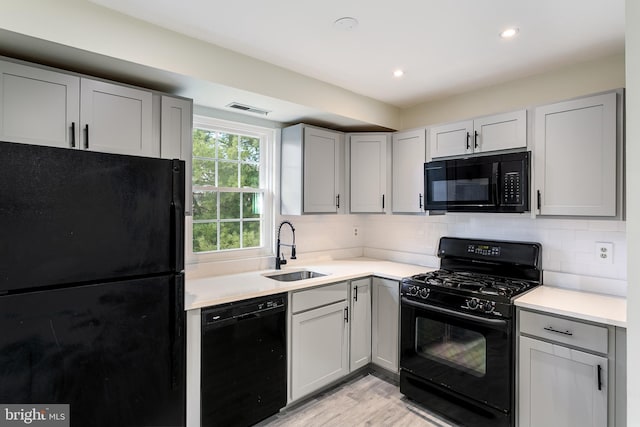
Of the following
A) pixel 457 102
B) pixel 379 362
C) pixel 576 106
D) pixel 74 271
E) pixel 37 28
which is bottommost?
pixel 379 362

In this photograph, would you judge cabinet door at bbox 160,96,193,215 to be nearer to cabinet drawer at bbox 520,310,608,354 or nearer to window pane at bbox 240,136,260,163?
window pane at bbox 240,136,260,163

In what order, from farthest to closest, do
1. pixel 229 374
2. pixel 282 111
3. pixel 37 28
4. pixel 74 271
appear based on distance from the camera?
pixel 282 111 < pixel 229 374 < pixel 37 28 < pixel 74 271

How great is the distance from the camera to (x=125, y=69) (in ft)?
6.14

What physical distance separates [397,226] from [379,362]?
137cm

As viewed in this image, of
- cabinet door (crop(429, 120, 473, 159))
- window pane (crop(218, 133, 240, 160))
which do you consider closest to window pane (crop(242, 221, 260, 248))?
window pane (crop(218, 133, 240, 160))

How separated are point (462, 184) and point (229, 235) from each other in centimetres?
199

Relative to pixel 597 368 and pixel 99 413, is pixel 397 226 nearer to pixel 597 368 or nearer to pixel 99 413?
pixel 597 368

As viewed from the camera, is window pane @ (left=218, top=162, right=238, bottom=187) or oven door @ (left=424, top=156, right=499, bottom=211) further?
window pane @ (left=218, top=162, right=238, bottom=187)

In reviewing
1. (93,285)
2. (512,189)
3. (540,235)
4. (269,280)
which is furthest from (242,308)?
(540,235)

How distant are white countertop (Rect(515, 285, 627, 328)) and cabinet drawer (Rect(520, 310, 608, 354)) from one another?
0.05 metres

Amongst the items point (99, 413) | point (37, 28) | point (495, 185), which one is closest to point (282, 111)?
point (37, 28)

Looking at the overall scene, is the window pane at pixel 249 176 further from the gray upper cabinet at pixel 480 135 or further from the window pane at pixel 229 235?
the gray upper cabinet at pixel 480 135

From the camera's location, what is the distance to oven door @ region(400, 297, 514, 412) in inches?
81.9

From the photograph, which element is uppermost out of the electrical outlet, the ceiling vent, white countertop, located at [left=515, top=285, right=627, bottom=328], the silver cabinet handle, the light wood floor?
the ceiling vent
